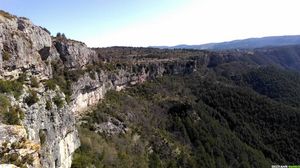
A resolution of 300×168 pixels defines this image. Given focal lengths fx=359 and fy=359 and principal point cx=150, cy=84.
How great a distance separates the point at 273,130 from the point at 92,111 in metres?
67.5

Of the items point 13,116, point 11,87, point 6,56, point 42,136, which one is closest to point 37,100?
point 11,87

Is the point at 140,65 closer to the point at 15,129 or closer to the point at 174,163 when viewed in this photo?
the point at 174,163

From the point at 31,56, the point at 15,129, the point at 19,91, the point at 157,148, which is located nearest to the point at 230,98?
the point at 157,148

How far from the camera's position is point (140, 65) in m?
124

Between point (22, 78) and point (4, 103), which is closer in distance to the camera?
point (4, 103)

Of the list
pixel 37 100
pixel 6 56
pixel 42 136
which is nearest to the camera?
pixel 42 136

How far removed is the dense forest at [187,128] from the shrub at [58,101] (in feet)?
30.1

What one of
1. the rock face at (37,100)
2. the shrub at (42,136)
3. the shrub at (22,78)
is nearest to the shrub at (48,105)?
the rock face at (37,100)

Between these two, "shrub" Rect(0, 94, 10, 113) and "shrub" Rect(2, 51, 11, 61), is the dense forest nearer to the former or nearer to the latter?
"shrub" Rect(2, 51, 11, 61)

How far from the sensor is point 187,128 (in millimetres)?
99625

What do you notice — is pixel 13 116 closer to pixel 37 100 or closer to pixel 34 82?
pixel 37 100

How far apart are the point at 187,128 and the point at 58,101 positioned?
66.0 meters

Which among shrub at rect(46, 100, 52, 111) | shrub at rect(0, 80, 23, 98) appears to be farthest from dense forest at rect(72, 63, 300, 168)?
shrub at rect(0, 80, 23, 98)

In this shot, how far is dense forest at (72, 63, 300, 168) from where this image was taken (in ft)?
224
